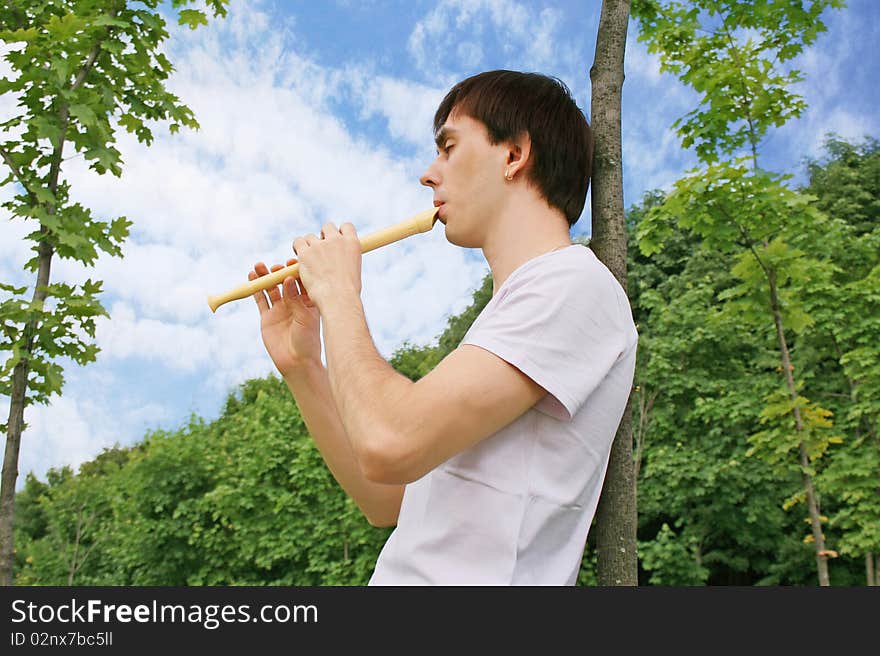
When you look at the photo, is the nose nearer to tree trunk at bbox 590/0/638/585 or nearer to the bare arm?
the bare arm

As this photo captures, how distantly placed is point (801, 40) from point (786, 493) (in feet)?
29.8

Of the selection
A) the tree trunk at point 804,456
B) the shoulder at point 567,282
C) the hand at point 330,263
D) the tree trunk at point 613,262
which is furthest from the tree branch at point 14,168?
the tree trunk at point 804,456

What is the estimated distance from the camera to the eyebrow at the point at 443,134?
5.55 ft

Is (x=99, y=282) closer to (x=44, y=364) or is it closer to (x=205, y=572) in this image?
(x=44, y=364)

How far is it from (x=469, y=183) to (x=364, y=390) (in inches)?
Result: 20.1

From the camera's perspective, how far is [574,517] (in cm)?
144

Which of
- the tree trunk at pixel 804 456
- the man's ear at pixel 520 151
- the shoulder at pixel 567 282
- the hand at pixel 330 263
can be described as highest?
the tree trunk at pixel 804 456

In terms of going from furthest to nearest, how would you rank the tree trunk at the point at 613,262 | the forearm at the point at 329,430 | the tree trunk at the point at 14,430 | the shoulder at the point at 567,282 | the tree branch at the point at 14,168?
the tree branch at the point at 14,168 → the tree trunk at the point at 14,430 → the tree trunk at the point at 613,262 → the forearm at the point at 329,430 → the shoulder at the point at 567,282

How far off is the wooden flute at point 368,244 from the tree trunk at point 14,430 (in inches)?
136

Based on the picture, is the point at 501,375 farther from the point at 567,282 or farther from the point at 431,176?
the point at 431,176

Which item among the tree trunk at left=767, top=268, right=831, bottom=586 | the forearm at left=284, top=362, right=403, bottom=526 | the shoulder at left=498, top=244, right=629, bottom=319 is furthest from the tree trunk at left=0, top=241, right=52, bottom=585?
the tree trunk at left=767, top=268, right=831, bottom=586

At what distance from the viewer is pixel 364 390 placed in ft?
4.50

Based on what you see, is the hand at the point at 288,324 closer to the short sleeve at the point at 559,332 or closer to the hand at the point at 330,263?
the hand at the point at 330,263

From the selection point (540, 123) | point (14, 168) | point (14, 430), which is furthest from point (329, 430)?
point (14, 168)
